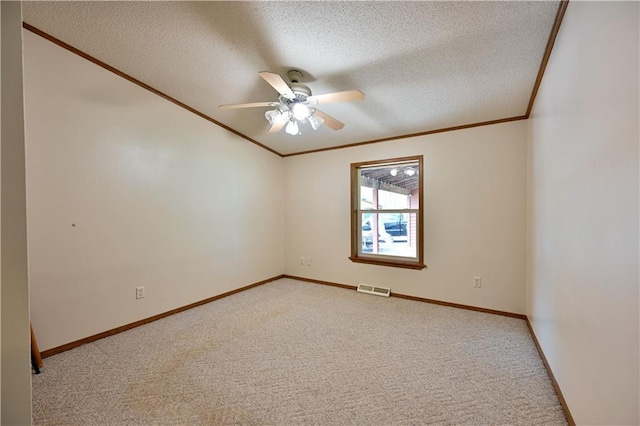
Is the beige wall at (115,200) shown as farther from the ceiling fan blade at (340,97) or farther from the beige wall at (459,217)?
the ceiling fan blade at (340,97)

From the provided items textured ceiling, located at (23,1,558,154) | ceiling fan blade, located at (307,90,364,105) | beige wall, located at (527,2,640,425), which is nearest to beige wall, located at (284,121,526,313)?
textured ceiling, located at (23,1,558,154)

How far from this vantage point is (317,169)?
176 inches

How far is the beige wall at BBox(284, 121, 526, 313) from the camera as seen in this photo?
9.91 ft

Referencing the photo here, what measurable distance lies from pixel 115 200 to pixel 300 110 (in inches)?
78.8

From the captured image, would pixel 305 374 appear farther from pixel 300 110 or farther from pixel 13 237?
pixel 300 110

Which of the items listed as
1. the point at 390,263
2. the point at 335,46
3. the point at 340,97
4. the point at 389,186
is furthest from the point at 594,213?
the point at 389,186

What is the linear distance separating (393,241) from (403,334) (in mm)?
1599

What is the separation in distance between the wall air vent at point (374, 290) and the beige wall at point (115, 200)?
1.81 m

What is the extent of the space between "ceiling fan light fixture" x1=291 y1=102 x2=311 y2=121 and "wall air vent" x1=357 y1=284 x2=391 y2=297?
8.63 ft

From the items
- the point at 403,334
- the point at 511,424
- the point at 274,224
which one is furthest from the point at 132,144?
the point at 511,424

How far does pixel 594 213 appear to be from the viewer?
1234mm

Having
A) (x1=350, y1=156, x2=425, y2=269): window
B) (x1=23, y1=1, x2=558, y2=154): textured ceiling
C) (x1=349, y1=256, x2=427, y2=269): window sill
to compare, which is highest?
(x1=23, y1=1, x2=558, y2=154): textured ceiling

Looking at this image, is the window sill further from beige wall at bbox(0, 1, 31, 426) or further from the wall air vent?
beige wall at bbox(0, 1, 31, 426)

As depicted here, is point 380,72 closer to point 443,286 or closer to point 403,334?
point 403,334
